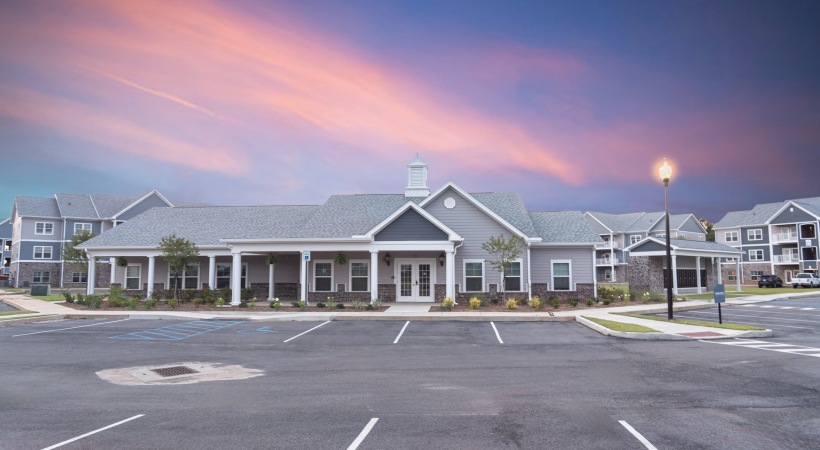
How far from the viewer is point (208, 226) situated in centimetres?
3316

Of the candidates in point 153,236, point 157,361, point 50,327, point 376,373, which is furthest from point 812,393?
point 153,236

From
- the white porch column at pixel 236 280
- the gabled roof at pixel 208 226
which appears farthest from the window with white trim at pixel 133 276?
the white porch column at pixel 236 280

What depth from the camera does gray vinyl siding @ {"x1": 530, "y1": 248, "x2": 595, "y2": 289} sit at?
29.2 meters

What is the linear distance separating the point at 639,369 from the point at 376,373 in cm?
571

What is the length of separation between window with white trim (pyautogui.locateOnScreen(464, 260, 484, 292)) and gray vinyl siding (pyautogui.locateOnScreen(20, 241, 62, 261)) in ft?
166

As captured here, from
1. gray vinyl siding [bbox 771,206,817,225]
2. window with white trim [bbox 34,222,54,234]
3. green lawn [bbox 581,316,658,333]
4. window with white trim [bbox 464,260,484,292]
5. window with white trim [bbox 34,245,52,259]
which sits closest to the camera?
green lawn [bbox 581,316,658,333]

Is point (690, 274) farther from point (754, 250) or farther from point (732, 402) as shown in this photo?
point (732, 402)

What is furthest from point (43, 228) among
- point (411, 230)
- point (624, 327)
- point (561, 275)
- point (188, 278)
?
point (624, 327)

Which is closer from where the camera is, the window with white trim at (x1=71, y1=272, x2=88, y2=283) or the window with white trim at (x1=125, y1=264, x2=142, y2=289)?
the window with white trim at (x1=125, y1=264, x2=142, y2=289)

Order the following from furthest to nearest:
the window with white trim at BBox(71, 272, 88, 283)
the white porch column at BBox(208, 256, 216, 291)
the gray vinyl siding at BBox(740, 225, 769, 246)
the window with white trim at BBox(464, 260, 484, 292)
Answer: the gray vinyl siding at BBox(740, 225, 769, 246)
the window with white trim at BBox(71, 272, 88, 283)
the white porch column at BBox(208, 256, 216, 291)
the window with white trim at BBox(464, 260, 484, 292)

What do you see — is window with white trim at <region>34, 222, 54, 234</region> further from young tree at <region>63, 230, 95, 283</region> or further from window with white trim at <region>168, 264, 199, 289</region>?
window with white trim at <region>168, 264, 199, 289</region>

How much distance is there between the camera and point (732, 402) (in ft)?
27.5

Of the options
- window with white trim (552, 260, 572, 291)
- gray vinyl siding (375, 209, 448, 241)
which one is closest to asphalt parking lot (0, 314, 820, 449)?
gray vinyl siding (375, 209, 448, 241)

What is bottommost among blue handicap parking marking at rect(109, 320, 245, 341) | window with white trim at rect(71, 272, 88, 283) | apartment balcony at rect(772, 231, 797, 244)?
blue handicap parking marking at rect(109, 320, 245, 341)
